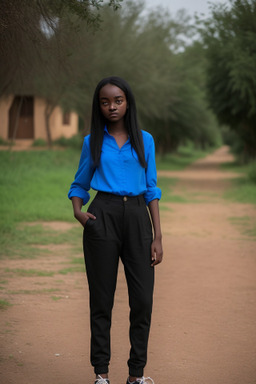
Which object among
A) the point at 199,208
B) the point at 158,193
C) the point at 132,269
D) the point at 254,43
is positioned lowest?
the point at 199,208

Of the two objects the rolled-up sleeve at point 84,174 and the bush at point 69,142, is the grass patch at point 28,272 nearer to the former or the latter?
the rolled-up sleeve at point 84,174

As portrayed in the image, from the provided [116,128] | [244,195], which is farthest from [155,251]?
[244,195]

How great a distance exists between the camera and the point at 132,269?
11.1 feet

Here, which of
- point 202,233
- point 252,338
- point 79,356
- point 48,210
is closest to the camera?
point 79,356

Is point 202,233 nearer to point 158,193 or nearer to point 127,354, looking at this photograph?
point 127,354

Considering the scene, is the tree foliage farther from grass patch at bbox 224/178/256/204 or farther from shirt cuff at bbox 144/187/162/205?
shirt cuff at bbox 144/187/162/205

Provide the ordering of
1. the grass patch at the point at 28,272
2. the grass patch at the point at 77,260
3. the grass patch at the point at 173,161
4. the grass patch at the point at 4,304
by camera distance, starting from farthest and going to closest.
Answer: the grass patch at the point at 173,161, the grass patch at the point at 77,260, the grass patch at the point at 28,272, the grass patch at the point at 4,304

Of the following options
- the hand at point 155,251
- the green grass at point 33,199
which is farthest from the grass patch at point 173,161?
the hand at point 155,251

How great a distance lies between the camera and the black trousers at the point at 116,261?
132 inches

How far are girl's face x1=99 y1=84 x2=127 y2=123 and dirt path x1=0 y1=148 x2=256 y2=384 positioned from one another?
1.71m

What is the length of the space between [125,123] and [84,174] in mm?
401

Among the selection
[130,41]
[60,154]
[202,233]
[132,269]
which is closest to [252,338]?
[132,269]

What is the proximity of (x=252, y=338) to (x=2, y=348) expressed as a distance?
1.99m

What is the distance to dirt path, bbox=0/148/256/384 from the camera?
392 cm
